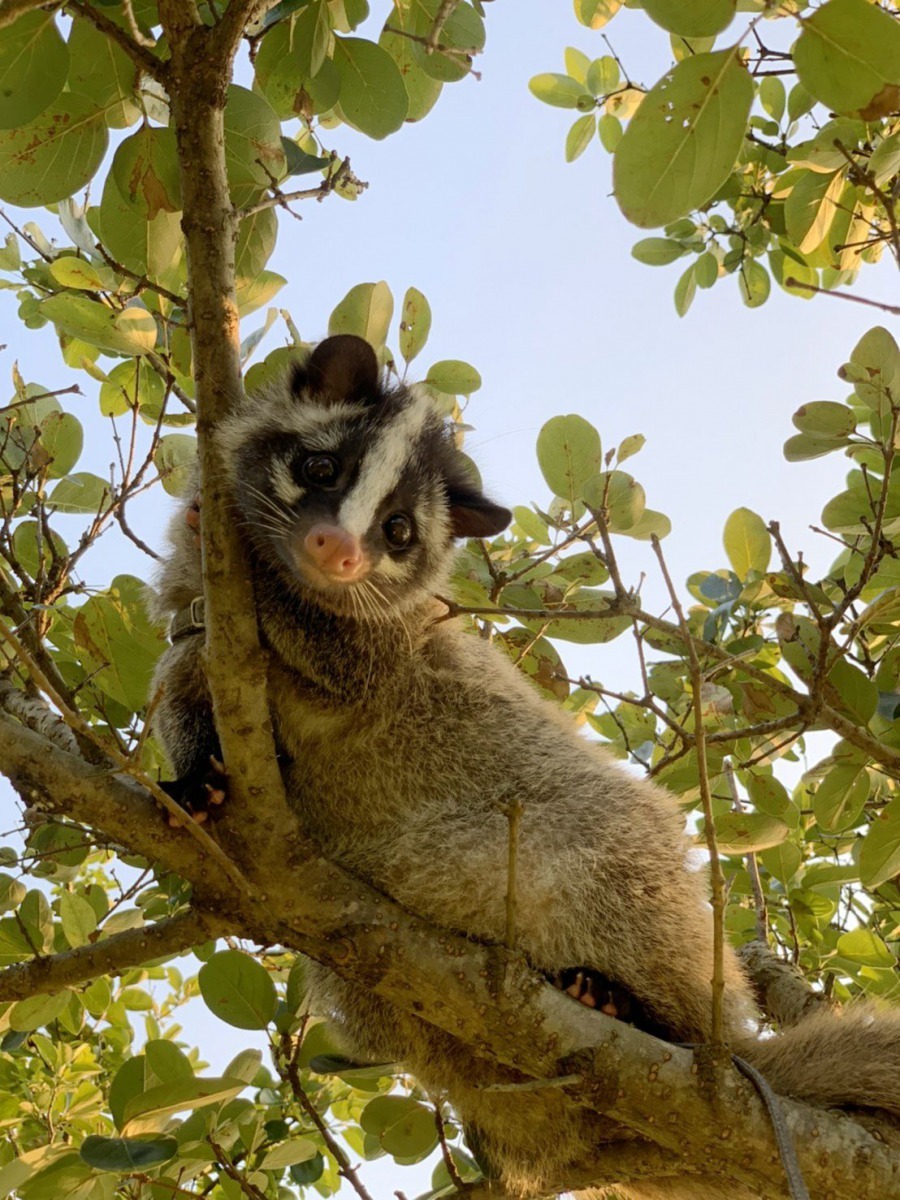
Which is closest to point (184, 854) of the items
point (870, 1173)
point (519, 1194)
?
point (519, 1194)

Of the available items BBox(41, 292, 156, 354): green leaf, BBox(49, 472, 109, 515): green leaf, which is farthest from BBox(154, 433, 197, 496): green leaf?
BBox(41, 292, 156, 354): green leaf

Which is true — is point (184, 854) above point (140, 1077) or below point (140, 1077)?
above

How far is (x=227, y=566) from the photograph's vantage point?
334cm

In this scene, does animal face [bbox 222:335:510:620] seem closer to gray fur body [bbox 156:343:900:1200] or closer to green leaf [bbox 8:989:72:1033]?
gray fur body [bbox 156:343:900:1200]

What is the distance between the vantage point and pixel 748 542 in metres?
4.83

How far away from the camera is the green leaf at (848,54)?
2566 millimetres

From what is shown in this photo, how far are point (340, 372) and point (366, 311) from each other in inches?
18.3

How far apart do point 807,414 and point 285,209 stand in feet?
7.50

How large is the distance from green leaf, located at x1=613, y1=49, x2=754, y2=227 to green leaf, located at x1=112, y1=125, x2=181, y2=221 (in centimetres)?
177

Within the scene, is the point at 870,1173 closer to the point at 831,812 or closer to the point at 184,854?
the point at 831,812

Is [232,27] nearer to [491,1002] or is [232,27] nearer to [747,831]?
[491,1002]

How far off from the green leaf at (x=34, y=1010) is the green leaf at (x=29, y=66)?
3310 millimetres

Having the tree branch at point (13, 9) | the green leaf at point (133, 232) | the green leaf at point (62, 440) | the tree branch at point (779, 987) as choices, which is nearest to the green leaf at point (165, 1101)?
the tree branch at point (779, 987)

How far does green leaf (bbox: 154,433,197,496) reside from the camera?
4.95 metres
